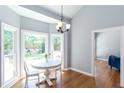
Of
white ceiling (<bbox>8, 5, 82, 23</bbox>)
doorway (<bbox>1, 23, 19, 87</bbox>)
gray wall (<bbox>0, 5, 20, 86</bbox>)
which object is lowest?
doorway (<bbox>1, 23, 19, 87</bbox>)

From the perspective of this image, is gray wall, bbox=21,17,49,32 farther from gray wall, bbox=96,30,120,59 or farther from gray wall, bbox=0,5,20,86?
gray wall, bbox=96,30,120,59

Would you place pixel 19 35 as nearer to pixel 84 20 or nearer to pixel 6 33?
pixel 6 33

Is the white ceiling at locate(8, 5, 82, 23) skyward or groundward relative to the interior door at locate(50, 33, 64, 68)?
skyward

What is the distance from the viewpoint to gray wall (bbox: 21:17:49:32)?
153 inches

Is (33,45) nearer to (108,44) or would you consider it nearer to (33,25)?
(33,25)

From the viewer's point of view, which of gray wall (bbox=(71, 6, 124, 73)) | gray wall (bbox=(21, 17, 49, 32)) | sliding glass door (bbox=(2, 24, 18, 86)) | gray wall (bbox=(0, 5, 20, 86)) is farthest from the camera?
gray wall (bbox=(21, 17, 49, 32))

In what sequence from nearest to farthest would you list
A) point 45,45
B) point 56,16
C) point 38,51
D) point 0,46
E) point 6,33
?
point 0,46
point 6,33
point 56,16
point 38,51
point 45,45

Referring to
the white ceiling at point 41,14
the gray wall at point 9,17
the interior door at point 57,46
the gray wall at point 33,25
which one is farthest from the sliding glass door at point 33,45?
the white ceiling at point 41,14

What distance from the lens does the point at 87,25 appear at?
432 cm

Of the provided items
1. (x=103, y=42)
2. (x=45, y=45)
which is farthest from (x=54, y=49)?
(x=103, y=42)

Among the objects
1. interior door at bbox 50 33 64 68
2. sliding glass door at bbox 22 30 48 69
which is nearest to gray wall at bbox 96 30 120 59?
interior door at bbox 50 33 64 68

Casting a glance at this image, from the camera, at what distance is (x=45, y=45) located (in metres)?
4.95

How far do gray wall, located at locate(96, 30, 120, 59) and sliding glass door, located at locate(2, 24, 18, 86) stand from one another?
5843 millimetres
